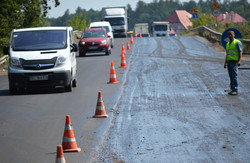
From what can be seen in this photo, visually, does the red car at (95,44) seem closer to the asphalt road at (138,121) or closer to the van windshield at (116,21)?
the asphalt road at (138,121)

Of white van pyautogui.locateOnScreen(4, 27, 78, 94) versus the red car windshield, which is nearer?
white van pyautogui.locateOnScreen(4, 27, 78, 94)

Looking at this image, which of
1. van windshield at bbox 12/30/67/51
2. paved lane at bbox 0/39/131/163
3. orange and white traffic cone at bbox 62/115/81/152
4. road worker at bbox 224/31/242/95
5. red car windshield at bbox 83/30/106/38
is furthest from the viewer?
red car windshield at bbox 83/30/106/38

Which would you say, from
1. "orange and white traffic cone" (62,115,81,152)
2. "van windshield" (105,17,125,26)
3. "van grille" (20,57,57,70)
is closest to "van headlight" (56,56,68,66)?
"van grille" (20,57,57,70)

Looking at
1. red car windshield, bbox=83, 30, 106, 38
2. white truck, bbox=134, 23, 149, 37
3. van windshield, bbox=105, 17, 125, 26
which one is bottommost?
white truck, bbox=134, 23, 149, 37

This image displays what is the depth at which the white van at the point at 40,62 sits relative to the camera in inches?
598

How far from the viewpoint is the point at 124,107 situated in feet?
40.5

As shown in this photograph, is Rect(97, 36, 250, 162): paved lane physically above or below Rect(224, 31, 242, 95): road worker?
below

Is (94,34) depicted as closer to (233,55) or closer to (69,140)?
(233,55)

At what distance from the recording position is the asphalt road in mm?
7527

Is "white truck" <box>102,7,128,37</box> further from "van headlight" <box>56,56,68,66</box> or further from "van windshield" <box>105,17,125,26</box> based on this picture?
"van headlight" <box>56,56,68,66</box>

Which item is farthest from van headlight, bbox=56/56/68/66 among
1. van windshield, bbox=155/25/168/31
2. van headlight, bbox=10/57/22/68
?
van windshield, bbox=155/25/168/31

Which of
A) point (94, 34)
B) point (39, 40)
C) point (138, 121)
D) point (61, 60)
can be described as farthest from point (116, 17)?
point (138, 121)

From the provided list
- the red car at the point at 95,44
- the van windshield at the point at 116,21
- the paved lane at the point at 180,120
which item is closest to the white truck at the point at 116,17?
the van windshield at the point at 116,21

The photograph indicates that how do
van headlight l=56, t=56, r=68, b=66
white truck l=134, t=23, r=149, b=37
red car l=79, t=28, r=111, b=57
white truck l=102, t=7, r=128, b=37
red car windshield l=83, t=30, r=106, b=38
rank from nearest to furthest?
van headlight l=56, t=56, r=68, b=66 < red car l=79, t=28, r=111, b=57 < red car windshield l=83, t=30, r=106, b=38 < white truck l=102, t=7, r=128, b=37 < white truck l=134, t=23, r=149, b=37
